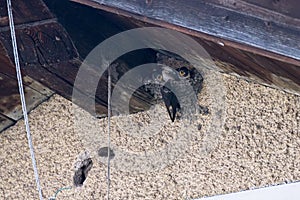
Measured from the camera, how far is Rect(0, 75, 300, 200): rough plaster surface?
2.31m

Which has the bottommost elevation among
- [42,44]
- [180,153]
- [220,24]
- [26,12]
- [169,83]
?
[180,153]

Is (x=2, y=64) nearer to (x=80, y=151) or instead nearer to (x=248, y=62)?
(x=80, y=151)

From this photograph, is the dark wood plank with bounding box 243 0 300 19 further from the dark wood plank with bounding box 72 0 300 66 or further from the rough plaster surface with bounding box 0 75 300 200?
the rough plaster surface with bounding box 0 75 300 200

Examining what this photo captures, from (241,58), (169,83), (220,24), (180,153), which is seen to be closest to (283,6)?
(220,24)

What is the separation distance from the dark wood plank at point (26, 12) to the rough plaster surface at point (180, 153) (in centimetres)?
61

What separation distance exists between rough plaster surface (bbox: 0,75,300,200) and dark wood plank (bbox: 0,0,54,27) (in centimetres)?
61

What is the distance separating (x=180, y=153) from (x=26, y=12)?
0.84m

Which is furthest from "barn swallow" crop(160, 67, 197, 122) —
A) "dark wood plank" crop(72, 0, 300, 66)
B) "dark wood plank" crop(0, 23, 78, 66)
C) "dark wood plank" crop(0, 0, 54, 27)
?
"dark wood plank" crop(72, 0, 300, 66)

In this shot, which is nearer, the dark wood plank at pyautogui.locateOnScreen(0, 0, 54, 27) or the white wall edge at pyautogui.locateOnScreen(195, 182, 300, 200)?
the white wall edge at pyautogui.locateOnScreen(195, 182, 300, 200)

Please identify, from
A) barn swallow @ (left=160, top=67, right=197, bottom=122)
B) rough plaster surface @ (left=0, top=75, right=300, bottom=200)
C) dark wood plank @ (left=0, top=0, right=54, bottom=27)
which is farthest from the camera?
barn swallow @ (left=160, top=67, right=197, bottom=122)

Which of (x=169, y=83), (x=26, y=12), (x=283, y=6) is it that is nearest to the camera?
(x=283, y=6)

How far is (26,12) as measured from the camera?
2.21 m

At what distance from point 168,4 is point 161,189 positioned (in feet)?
3.90

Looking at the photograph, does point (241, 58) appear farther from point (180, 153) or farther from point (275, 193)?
point (180, 153)
